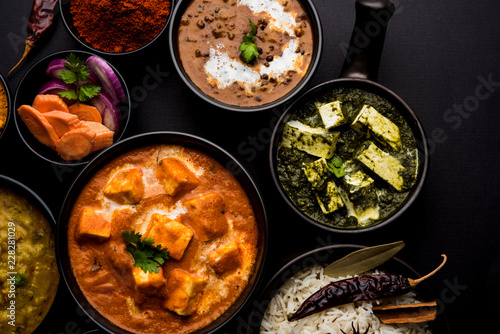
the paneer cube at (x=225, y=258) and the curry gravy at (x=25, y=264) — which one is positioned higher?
the paneer cube at (x=225, y=258)

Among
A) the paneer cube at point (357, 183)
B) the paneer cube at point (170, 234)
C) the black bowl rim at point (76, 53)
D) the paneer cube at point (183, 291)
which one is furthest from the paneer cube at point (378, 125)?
the black bowl rim at point (76, 53)

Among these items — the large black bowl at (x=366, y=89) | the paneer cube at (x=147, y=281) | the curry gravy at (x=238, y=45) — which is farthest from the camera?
the curry gravy at (x=238, y=45)

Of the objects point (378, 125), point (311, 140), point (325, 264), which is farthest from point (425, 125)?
point (325, 264)

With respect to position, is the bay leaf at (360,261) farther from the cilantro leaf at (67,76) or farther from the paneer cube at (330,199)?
the cilantro leaf at (67,76)

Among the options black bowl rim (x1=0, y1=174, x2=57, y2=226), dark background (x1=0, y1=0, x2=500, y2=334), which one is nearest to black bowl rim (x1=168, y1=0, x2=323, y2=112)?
dark background (x1=0, y1=0, x2=500, y2=334)

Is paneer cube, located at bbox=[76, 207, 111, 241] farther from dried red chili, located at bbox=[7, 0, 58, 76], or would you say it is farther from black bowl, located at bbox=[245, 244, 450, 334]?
dried red chili, located at bbox=[7, 0, 58, 76]

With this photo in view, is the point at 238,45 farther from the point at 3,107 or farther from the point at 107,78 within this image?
the point at 3,107
